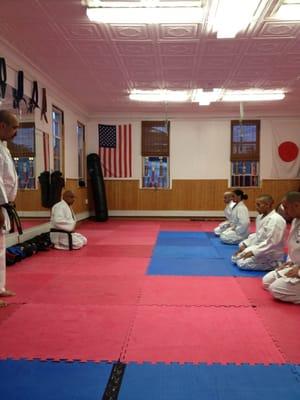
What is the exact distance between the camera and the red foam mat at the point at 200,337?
2.78 m

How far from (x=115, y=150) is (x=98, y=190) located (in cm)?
159

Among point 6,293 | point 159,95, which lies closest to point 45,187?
point 159,95

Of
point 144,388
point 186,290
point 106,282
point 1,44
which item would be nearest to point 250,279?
point 186,290

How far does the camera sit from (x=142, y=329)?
331 cm

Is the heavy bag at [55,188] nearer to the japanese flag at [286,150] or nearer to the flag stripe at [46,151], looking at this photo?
the flag stripe at [46,151]

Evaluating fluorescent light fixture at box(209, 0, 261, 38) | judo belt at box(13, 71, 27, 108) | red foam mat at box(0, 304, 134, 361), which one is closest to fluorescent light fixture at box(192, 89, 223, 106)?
fluorescent light fixture at box(209, 0, 261, 38)

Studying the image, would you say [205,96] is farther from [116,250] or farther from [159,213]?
[116,250]

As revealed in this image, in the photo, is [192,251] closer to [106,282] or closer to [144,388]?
[106,282]

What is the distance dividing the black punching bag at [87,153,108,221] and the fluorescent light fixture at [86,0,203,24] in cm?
742

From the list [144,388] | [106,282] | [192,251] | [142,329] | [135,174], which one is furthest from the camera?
[135,174]

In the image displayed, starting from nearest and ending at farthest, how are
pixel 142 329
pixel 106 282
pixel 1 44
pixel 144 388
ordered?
pixel 144 388 → pixel 142 329 → pixel 106 282 → pixel 1 44

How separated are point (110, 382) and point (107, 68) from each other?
6.65 metres

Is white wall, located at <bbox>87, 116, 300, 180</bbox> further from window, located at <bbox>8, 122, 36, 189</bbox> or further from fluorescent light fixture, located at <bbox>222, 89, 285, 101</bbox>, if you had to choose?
window, located at <bbox>8, 122, 36, 189</bbox>

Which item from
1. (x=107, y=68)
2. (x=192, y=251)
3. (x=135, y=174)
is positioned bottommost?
(x=192, y=251)
